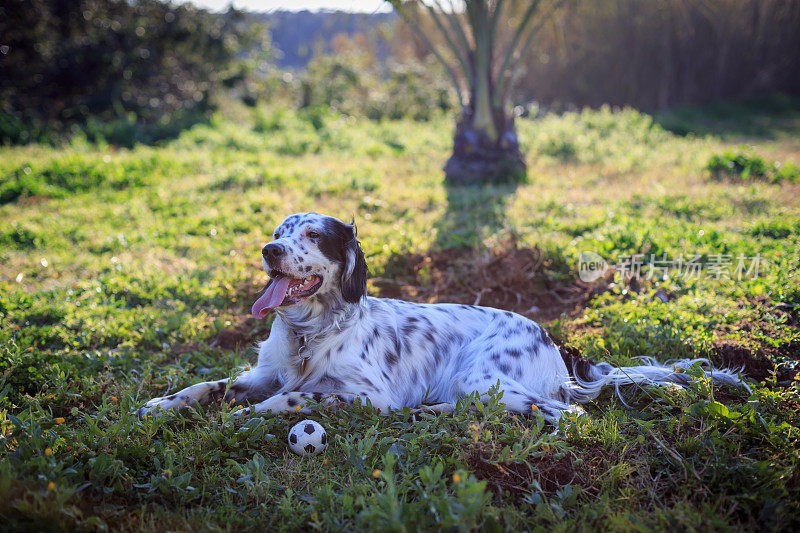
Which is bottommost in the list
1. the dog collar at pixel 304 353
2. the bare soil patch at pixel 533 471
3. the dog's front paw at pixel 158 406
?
the bare soil patch at pixel 533 471

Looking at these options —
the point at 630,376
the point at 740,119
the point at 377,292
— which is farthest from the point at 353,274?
the point at 740,119

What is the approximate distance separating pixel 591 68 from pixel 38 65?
59.8 feet

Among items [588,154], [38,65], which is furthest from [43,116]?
[588,154]

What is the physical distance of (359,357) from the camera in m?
3.43

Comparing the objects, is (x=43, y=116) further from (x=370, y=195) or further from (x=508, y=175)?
(x=508, y=175)

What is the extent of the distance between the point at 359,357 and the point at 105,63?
1395 cm

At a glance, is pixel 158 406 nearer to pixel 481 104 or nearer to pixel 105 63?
pixel 481 104

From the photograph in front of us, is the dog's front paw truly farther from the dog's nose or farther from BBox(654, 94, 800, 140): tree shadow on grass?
BBox(654, 94, 800, 140): tree shadow on grass

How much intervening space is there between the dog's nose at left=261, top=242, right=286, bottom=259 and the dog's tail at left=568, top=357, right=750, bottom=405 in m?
2.00

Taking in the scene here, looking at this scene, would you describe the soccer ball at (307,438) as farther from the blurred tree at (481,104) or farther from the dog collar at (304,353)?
the blurred tree at (481,104)

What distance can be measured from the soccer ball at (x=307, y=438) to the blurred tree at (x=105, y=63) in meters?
10.5

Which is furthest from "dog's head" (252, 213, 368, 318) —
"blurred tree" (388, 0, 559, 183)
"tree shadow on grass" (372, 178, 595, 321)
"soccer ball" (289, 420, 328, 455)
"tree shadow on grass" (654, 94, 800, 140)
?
"tree shadow on grass" (654, 94, 800, 140)

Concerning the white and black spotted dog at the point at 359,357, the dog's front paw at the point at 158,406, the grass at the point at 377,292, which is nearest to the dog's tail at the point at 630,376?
the white and black spotted dog at the point at 359,357

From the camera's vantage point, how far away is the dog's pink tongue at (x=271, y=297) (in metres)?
3.25
